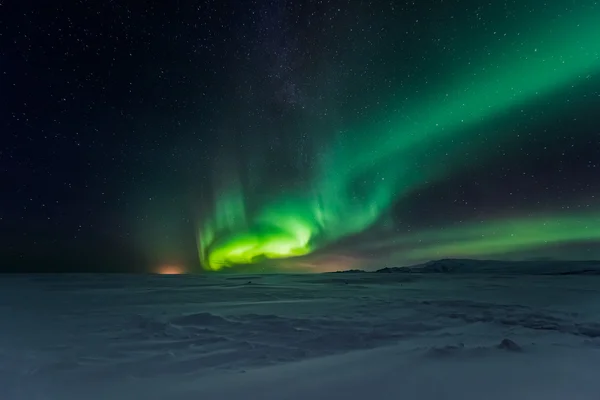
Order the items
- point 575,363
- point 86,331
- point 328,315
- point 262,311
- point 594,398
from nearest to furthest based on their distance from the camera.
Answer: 1. point 594,398
2. point 575,363
3. point 86,331
4. point 328,315
5. point 262,311

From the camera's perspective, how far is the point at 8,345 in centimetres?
423

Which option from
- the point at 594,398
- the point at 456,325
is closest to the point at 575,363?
the point at 594,398

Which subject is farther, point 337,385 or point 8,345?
point 8,345

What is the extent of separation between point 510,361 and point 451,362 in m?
0.52

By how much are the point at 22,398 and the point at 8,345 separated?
6.59 feet

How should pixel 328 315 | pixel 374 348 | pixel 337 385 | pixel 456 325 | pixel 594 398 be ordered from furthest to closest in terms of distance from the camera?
pixel 328 315 → pixel 456 325 → pixel 374 348 → pixel 337 385 → pixel 594 398

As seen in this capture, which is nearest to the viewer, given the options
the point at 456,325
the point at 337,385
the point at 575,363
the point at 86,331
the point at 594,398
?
the point at 594,398

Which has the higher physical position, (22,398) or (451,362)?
(22,398)

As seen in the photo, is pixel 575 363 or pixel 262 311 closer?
pixel 575 363

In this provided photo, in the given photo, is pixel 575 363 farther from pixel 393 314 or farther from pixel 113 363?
pixel 113 363

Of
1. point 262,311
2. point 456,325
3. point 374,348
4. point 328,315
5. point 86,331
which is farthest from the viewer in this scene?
point 262,311

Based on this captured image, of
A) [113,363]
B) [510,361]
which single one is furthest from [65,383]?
[510,361]

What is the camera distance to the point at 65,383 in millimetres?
2930

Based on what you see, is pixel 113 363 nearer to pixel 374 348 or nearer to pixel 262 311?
pixel 374 348
